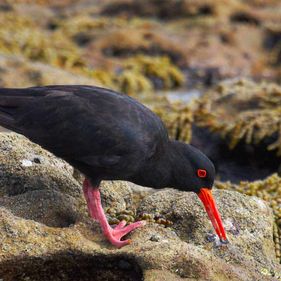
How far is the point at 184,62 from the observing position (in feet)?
45.2

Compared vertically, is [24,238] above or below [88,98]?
below

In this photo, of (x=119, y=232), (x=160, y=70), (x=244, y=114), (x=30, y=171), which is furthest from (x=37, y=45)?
A: (x=119, y=232)

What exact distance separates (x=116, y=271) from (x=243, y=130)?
15.2ft

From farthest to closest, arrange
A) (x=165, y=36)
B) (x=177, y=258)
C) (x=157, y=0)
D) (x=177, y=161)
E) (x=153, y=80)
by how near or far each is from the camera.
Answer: (x=157, y=0) → (x=165, y=36) → (x=153, y=80) → (x=177, y=161) → (x=177, y=258)

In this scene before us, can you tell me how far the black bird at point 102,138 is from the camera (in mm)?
4805

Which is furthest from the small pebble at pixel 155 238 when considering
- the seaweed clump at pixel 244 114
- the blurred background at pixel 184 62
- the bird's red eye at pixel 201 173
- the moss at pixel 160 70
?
the moss at pixel 160 70

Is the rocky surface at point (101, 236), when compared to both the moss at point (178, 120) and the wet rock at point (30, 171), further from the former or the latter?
the moss at point (178, 120)

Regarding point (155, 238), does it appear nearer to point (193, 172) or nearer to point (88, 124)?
point (193, 172)

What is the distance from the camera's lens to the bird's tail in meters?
4.96

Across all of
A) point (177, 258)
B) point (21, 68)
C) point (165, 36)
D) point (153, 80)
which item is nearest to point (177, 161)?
point (177, 258)

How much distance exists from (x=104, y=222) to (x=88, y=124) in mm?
705

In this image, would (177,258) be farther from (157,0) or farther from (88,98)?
(157,0)

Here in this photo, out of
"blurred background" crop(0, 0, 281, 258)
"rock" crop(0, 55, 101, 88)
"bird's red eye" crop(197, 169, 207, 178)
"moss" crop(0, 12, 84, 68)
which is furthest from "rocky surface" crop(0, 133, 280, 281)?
"moss" crop(0, 12, 84, 68)

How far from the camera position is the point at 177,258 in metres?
4.11
